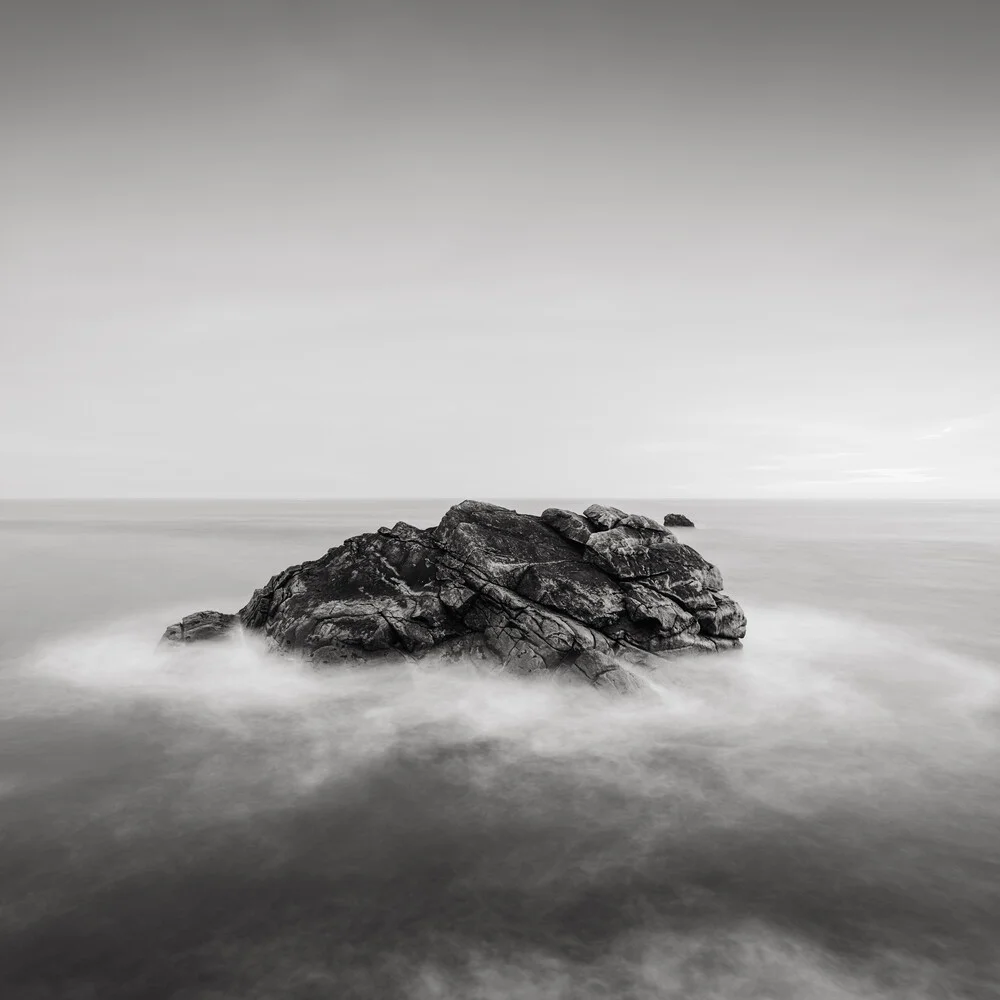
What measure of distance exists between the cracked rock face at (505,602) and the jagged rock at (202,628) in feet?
0.12

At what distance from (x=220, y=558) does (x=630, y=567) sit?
33350 millimetres

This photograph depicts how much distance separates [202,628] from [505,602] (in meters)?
8.55

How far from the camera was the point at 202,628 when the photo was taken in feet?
51.6

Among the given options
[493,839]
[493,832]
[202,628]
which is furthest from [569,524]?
[202,628]

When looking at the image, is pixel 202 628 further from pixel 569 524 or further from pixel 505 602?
pixel 569 524

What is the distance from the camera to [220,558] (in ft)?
129

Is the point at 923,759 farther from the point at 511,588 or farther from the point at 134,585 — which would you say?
the point at 134,585

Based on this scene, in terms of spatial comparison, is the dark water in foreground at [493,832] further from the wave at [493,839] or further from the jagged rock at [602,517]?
the jagged rock at [602,517]

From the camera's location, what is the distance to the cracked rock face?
13383 mm

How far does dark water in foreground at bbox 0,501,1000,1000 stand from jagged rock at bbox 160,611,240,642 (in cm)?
88

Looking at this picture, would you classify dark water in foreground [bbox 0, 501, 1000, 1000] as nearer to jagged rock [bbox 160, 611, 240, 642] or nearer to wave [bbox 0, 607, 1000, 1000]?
wave [bbox 0, 607, 1000, 1000]

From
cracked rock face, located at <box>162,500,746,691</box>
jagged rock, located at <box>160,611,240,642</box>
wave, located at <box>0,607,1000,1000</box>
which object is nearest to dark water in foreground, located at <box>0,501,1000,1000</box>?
wave, located at <box>0,607,1000,1000</box>

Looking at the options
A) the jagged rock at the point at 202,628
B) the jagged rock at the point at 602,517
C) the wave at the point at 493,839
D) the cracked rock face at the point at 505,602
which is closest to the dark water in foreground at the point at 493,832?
the wave at the point at 493,839

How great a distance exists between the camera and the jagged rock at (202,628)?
15570 mm
